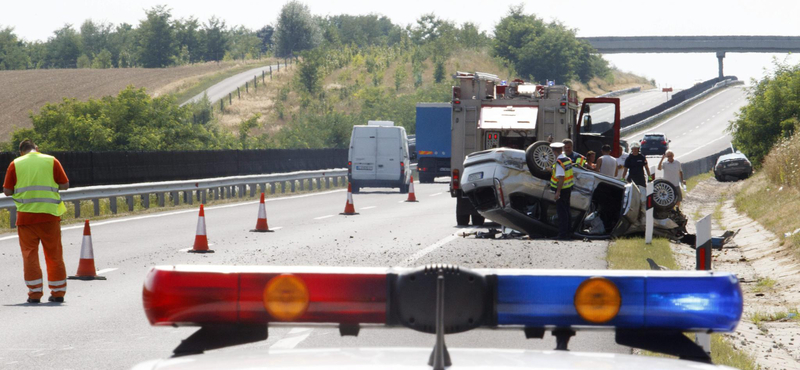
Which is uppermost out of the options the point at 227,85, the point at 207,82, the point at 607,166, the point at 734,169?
the point at 207,82

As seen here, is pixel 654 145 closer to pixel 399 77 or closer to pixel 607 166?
pixel 607 166

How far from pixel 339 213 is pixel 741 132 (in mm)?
27718

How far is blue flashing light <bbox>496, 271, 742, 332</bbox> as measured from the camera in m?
2.46

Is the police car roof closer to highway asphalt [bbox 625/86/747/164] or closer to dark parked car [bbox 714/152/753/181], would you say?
dark parked car [bbox 714/152/753/181]

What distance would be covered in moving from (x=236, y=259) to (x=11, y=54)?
5332 inches

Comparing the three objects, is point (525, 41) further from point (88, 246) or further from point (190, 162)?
point (88, 246)

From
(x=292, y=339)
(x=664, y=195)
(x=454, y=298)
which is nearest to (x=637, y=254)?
(x=664, y=195)

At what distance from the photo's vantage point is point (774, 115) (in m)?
44.4

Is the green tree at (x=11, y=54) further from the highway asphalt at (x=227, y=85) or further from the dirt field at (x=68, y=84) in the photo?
the highway asphalt at (x=227, y=85)

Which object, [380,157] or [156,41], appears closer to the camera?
[380,157]

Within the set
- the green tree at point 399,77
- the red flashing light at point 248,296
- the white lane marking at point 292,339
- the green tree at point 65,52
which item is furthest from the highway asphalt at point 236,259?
the green tree at point 65,52

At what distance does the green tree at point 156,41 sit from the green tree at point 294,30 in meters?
15.1

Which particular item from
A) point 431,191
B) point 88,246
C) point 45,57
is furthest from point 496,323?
point 45,57

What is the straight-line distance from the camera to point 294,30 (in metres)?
143
